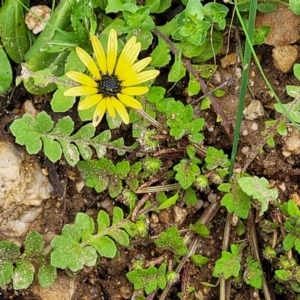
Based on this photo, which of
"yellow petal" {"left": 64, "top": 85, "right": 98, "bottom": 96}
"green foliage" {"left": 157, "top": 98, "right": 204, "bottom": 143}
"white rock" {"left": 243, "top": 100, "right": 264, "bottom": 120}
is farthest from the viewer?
"white rock" {"left": 243, "top": 100, "right": 264, "bottom": 120}

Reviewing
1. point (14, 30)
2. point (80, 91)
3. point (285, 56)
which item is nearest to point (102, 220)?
point (80, 91)

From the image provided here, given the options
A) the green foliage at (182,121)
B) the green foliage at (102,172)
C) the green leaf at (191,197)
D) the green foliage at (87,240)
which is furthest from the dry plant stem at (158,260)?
the green foliage at (182,121)

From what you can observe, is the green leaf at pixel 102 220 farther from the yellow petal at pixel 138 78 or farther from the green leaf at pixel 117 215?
the yellow petal at pixel 138 78

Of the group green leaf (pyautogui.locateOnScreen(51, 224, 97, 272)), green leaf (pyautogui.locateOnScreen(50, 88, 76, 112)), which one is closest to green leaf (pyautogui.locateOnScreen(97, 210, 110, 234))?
green leaf (pyautogui.locateOnScreen(51, 224, 97, 272))

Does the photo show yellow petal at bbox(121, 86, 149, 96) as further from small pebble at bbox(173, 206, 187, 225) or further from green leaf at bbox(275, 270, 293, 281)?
green leaf at bbox(275, 270, 293, 281)

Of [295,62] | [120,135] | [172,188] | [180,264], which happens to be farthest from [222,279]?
[295,62]

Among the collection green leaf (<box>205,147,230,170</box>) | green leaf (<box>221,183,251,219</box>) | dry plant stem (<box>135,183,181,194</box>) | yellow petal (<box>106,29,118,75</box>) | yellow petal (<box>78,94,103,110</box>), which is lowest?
dry plant stem (<box>135,183,181,194</box>)
